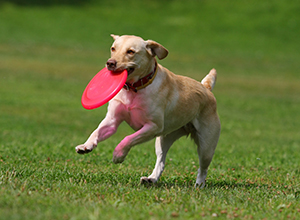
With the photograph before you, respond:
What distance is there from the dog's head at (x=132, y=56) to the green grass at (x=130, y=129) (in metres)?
1.49

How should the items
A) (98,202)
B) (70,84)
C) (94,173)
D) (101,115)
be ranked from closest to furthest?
(98,202), (94,173), (101,115), (70,84)

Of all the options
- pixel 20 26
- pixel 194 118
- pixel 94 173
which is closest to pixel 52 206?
pixel 94 173

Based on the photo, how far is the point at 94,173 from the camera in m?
6.85

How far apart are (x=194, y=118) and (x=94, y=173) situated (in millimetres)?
1724

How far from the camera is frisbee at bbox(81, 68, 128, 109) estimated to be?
19.3ft

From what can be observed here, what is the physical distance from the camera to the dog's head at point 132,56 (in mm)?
5965

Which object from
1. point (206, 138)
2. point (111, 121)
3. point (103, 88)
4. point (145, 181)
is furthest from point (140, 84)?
point (206, 138)

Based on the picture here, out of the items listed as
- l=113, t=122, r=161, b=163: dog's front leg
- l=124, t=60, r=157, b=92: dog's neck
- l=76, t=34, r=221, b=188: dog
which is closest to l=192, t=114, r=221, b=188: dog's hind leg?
l=76, t=34, r=221, b=188: dog

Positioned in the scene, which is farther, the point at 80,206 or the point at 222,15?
the point at 222,15

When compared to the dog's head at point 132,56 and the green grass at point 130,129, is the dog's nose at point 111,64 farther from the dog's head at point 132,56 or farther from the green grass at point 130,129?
the green grass at point 130,129

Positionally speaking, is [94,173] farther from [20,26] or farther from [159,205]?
[20,26]

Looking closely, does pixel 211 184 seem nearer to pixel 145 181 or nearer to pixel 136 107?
pixel 145 181

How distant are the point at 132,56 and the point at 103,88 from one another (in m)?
0.62

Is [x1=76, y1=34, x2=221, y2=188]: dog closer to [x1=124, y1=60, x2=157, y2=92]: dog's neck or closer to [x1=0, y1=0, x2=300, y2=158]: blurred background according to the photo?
[x1=124, y1=60, x2=157, y2=92]: dog's neck
